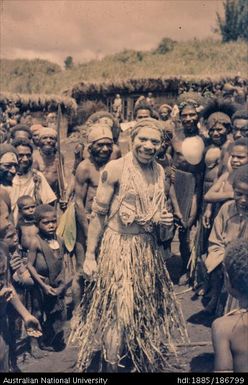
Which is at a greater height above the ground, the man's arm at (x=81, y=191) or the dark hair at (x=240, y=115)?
the dark hair at (x=240, y=115)

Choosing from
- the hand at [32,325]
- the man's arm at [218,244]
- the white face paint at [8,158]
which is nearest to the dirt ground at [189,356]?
the hand at [32,325]

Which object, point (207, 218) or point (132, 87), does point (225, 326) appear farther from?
point (132, 87)

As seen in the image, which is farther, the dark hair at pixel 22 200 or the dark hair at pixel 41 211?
the dark hair at pixel 22 200

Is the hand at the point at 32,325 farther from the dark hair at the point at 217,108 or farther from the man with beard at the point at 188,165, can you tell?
the dark hair at the point at 217,108

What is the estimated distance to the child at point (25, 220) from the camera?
14.8ft

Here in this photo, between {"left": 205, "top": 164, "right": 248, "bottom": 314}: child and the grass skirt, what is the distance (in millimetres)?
601

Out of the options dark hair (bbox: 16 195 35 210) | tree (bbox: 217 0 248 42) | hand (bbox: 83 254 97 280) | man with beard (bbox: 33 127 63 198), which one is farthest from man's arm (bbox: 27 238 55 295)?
tree (bbox: 217 0 248 42)

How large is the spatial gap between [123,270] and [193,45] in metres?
20.2

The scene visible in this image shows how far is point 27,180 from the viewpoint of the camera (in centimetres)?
516

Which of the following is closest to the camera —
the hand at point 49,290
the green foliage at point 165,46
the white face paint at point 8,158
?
the hand at point 49,290

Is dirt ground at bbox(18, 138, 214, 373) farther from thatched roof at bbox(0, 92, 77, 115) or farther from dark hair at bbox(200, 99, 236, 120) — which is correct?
thatched roof at bbox(0, 92, 77, 115)

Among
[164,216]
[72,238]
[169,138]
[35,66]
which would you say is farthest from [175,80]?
[164,216]

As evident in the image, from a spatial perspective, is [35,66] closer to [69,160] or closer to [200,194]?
[69,160]

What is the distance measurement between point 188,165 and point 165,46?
19058 millimetres
